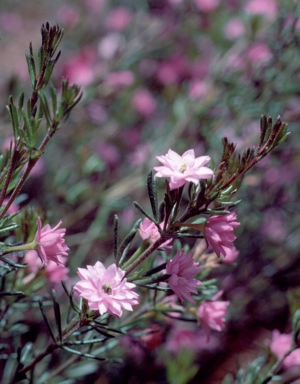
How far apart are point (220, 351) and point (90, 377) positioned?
75 cm

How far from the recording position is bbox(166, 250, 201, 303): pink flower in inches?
42.9

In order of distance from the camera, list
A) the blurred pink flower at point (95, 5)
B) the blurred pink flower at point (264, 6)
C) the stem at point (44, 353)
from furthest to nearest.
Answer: the blurred pink flower at point (95, 5), the blurred pink flower at point (264, 6), the stem at point (44, 353)

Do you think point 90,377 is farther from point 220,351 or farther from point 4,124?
point 4,124

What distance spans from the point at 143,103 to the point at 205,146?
103 centimetres

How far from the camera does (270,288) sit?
9.14 feet

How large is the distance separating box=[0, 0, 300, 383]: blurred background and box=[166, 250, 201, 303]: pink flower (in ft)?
3.35

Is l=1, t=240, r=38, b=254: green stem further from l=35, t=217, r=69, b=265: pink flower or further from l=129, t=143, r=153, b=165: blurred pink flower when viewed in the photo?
l=129, t=143, r=153, b=165: blurred pink flower

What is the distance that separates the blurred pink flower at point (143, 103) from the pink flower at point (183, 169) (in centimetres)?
252

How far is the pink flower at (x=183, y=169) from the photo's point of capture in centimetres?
101

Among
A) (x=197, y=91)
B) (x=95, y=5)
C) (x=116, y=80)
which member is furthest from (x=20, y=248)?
(x=95, y=5)

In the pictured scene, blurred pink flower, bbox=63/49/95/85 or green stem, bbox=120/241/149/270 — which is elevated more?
blurred pink flower, bbox=63/49/95/85

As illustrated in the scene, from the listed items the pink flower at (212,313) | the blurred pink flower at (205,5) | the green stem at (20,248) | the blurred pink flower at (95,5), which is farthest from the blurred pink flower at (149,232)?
the blurred pink flower at (95,5)

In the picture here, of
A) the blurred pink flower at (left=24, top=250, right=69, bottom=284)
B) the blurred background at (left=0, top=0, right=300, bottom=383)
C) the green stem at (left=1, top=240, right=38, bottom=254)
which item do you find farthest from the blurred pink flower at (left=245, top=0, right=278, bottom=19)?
the green stem at (left=1, top=240, right=38, bottom=254)

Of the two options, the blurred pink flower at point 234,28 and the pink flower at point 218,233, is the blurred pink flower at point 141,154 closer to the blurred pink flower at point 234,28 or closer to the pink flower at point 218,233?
the blurred pink flower at point 234,28
